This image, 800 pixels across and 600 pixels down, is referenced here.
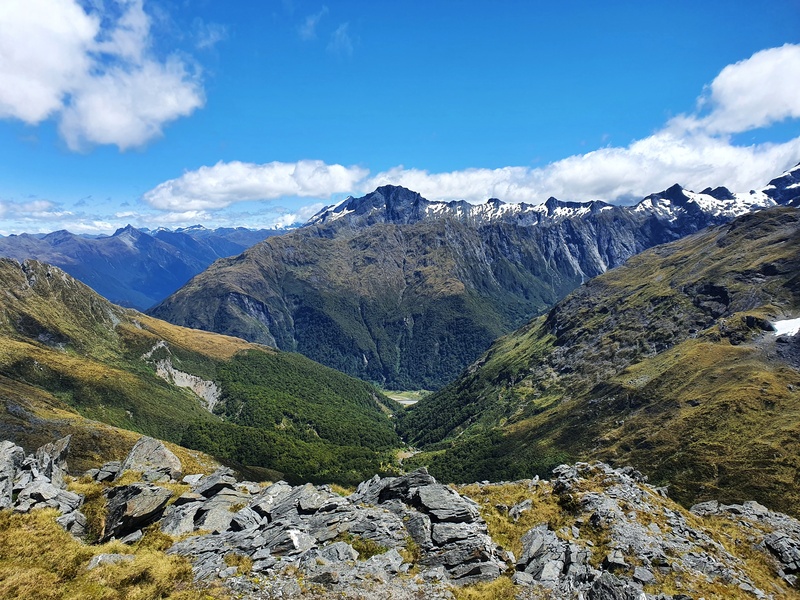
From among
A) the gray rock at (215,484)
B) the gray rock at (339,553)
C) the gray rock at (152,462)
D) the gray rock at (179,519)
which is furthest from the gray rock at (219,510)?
the gray rock at (152,462)

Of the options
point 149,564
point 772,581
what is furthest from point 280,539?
point 772,581

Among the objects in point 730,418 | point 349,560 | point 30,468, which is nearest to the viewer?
point 349,560

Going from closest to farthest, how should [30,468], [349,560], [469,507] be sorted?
[349,560] < [469,507] < [30,468]

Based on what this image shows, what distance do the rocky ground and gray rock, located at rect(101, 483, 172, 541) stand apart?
0.35ft

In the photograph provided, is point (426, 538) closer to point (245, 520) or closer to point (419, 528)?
point (419, 528)

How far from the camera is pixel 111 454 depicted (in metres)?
127

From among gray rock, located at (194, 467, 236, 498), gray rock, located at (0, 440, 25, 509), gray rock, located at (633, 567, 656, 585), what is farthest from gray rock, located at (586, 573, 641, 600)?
gray rock, located at (0, 440, 25, 509)

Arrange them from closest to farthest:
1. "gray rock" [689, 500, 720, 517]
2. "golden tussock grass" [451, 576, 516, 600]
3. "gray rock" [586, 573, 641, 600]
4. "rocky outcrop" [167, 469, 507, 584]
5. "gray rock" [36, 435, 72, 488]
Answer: "gray rock" [586, 573, 641, 600]
"golden tussock grass" [451, 576, 516, 600]
"rocky outcrop" [167, 469, 507, 584]
"gray rock" [36, 435, 72, 488]
"gray rock" [689, 500, 720, 517]

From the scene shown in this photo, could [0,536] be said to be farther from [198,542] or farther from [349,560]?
[349,560]

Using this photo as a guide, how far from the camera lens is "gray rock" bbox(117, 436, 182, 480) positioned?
50375 millimetres

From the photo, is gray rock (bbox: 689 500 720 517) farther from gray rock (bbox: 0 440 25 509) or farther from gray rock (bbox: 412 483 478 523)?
gray rock (bbox: 0 440 25 509)

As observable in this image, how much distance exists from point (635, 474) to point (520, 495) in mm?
26124

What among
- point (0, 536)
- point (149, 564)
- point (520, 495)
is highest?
point (0, 536)

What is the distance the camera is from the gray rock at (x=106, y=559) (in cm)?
2605
